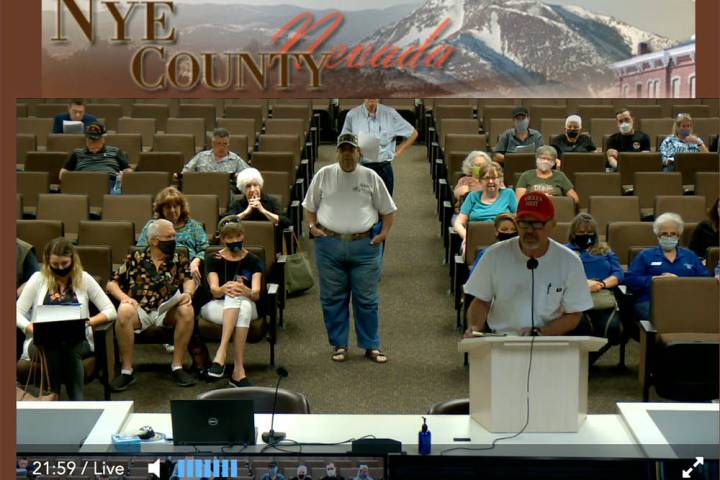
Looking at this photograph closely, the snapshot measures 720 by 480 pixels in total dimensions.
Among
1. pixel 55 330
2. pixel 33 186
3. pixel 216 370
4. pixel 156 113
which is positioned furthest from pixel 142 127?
pixel 55 330

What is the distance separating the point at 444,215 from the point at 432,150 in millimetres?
2838

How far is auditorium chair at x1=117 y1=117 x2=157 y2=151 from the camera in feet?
38.1

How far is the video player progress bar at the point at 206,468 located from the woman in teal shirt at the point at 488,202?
14.4 feet

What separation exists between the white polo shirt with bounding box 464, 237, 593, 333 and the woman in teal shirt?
3247 mm

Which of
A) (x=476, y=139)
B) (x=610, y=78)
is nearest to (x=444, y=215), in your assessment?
(x=476, y=139)

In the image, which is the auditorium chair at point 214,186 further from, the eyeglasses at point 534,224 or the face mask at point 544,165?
the eyeglasses at point 534,224

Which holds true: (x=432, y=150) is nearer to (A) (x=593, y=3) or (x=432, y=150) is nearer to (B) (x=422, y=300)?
(B) (x=422, y=300)

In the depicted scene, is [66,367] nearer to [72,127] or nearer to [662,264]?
[662,264]

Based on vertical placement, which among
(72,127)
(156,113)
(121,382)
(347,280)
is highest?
(156,113)

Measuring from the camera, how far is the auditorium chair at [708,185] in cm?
899

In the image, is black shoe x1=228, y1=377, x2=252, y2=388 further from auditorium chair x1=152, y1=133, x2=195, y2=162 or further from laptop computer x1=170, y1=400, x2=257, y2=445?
auditorium chair x1=152, y1=133, x2=195, y2=162

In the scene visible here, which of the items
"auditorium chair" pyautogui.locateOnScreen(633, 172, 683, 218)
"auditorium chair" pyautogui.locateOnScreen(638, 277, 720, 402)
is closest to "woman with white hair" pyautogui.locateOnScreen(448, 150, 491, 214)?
"auditorium chair" pyautogui.locateOnScreen(633, 172, 683, 218)

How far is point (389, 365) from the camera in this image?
711 centimetres

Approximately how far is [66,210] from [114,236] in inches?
36.5
